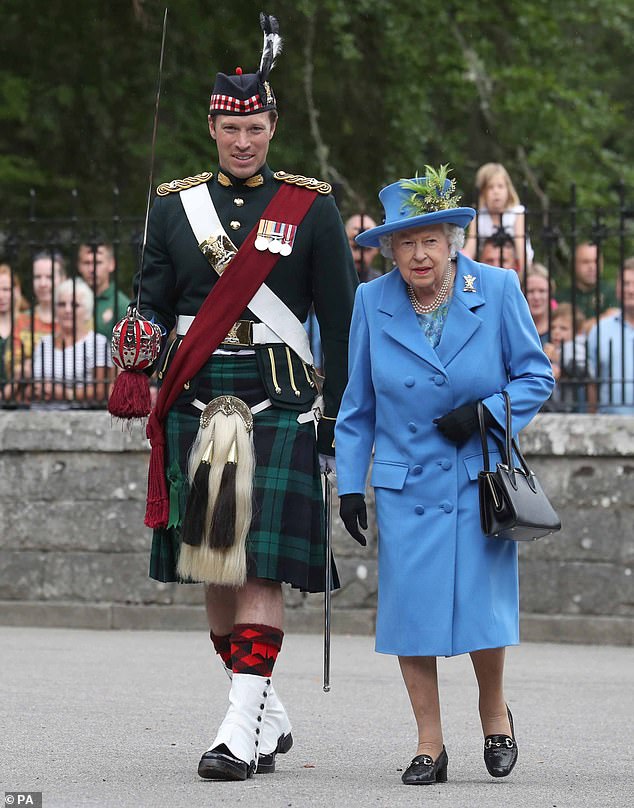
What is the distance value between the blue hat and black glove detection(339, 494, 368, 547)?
0.83 m

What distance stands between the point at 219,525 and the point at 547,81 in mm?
16237

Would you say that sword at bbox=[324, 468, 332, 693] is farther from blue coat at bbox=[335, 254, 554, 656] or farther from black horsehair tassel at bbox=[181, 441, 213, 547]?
black horsehair tassel at bbox=[181, 441, 213, 547]

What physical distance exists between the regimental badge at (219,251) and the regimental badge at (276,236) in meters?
0.10

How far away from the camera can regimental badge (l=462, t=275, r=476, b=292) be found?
6.00m

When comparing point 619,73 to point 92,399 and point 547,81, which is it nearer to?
point 547,81

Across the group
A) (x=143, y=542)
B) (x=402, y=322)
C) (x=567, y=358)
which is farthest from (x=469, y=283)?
(x=143, y=542)

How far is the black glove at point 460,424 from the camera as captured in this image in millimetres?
5840

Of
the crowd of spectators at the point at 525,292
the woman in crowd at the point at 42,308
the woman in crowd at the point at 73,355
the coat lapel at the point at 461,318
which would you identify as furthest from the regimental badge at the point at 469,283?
the woman in crowd at the point at 42,308

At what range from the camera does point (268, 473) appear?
20.0 ft

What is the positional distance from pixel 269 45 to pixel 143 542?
551cm

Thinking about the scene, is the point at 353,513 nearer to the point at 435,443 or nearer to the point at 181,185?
the point at 435,443

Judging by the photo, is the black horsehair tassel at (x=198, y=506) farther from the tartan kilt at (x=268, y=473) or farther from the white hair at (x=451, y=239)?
the white hair at (x=451, y=239)

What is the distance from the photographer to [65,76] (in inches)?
770

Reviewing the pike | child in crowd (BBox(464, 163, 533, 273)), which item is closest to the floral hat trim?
the pike
